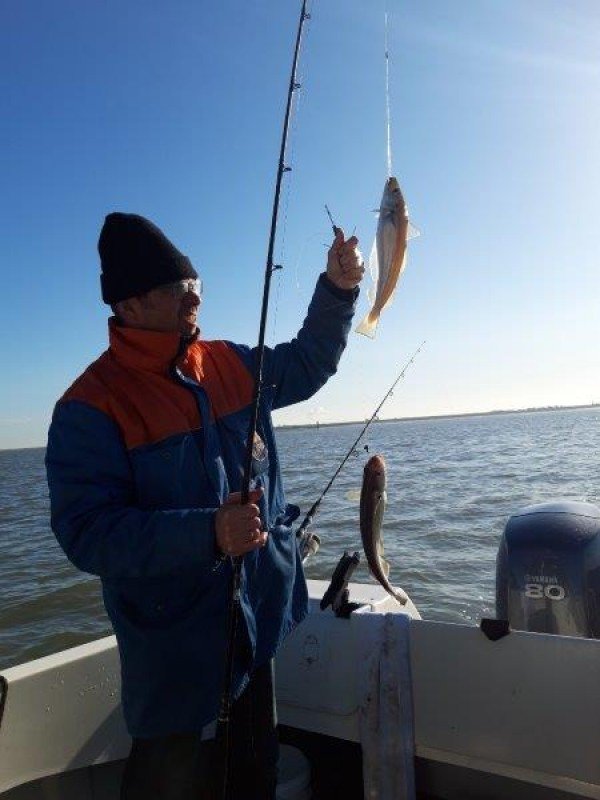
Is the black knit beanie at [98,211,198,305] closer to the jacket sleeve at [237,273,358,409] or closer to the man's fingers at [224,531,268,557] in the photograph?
the jacket sleeve at [237,273,358,409]

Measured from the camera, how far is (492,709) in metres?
3.06

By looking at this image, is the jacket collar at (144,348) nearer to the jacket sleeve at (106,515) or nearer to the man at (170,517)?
the man at (170,517)

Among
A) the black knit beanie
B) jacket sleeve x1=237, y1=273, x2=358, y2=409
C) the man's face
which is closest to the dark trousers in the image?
jacket sleeve x1=237, y1=273, x2=358, y2=409

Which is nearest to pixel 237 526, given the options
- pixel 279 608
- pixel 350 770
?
pixel 279 608

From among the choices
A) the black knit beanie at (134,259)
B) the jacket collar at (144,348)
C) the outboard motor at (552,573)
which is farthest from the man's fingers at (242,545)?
the outboard motor at (552,573)

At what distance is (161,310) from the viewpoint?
251cm

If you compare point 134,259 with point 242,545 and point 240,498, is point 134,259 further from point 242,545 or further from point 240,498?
point 242,545

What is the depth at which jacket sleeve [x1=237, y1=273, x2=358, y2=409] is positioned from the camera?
9.32 ft

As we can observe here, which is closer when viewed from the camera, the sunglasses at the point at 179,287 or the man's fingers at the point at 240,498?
the man's fingers at the point at 240,498

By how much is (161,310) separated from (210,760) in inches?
69.8

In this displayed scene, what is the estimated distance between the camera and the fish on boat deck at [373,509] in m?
Answer: 3.36

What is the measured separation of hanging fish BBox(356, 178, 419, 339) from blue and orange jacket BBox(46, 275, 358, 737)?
819mm

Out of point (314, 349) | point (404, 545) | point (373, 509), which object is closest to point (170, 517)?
point (314, 349)

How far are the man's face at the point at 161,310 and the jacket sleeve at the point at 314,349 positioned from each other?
1.59 ft
